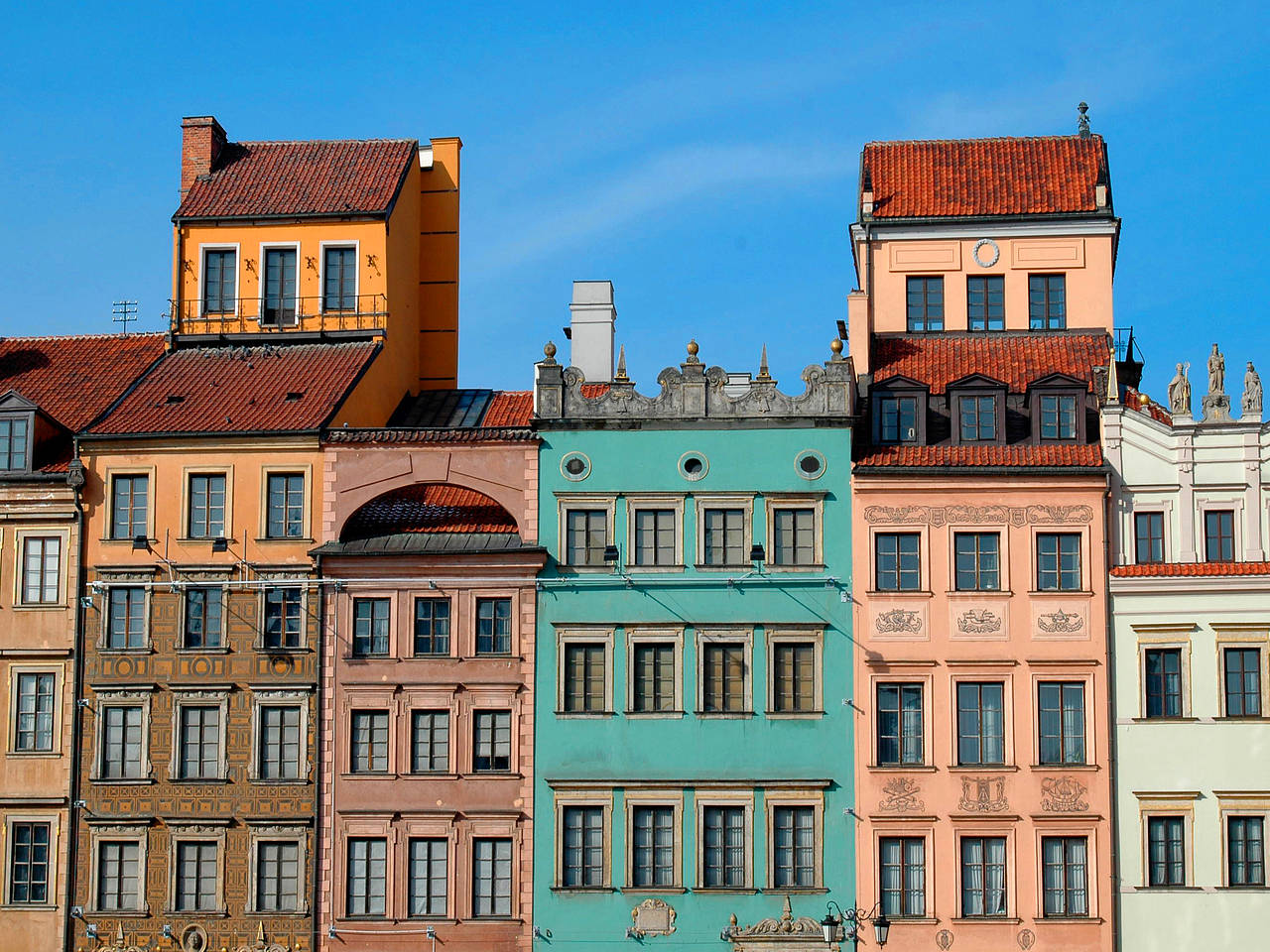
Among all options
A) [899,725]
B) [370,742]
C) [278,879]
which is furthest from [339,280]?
[899,725]

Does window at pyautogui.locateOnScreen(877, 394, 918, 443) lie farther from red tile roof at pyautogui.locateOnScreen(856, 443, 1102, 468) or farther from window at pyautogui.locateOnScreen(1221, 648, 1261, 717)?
window at pyautogui.locateOnScreen(1221, 648, 1261, 717)

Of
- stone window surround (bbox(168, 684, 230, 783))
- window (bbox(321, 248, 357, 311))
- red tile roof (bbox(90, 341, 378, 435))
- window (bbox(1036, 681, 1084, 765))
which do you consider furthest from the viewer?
window (bbox(321, 248, 357, 311))

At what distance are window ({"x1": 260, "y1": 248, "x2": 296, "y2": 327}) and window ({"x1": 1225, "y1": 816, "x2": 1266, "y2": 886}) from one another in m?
28.5

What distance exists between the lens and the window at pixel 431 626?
5625cm

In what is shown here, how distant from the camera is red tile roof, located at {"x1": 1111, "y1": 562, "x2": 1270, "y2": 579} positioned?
179 ft

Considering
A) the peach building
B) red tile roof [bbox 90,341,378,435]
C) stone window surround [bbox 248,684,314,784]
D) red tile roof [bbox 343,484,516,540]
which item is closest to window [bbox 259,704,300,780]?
stone window surround [bbox 248,684,314,784]

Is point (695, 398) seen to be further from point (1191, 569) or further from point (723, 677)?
point (1191, 569)

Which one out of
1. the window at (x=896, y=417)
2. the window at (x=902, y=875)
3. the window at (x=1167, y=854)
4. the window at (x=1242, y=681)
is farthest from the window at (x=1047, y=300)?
the window at (x=902, y=875)

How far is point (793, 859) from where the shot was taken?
54.5 m

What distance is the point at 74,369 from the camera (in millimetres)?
63594

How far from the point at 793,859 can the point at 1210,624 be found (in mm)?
11441

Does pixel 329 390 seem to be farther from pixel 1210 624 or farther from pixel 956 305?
pixel 1210 624

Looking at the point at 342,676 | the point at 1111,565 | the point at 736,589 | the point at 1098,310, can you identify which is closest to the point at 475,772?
the point at 342,676

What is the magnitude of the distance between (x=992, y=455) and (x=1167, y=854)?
10431 mm
